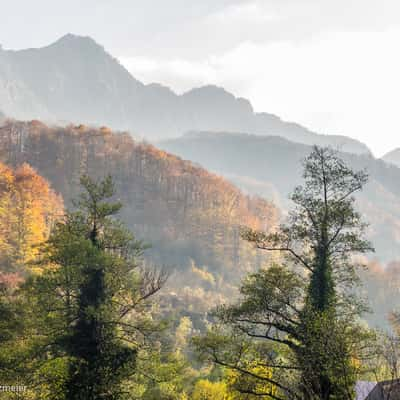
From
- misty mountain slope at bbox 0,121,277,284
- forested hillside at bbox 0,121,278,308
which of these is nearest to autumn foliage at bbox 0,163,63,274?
misty mountain slope at bbox 0,121,277,284

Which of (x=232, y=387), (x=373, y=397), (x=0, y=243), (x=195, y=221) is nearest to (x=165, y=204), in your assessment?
(x=195, y=221)

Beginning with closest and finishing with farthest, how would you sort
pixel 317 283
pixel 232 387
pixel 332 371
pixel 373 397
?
pixel 332 371 < pixel 232 387 < pixel 317 283 < pixel 373 397

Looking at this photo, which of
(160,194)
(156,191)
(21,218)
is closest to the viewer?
(21,218)

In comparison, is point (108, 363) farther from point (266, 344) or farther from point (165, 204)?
point (165, 204)

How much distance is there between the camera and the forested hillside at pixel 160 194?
84.0m

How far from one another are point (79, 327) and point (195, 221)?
71.1 m

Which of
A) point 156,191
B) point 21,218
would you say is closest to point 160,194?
point 156,191

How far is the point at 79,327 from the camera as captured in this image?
19.0m

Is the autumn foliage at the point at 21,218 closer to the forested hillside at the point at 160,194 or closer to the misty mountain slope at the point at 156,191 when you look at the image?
the misty mountain slope at the point at 156,191

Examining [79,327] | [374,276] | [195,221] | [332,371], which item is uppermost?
[332,371]

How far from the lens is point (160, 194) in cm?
9512

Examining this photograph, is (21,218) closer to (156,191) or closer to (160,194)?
(160,194)

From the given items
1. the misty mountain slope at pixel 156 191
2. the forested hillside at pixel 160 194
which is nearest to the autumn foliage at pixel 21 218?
the misty mountain slope at pixel 156 191

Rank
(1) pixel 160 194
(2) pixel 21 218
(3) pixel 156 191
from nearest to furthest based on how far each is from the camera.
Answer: (2) pixel 21 218
(1) pixel 160 194
(3) pixel 156 191
